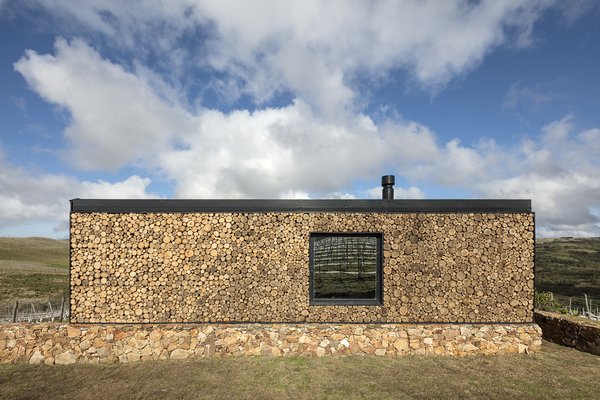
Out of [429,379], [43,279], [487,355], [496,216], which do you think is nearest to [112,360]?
[429,379]

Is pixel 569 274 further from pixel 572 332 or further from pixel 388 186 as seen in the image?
pixel 388 186

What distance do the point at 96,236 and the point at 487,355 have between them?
10512mm

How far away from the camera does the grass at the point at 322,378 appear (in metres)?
6.21

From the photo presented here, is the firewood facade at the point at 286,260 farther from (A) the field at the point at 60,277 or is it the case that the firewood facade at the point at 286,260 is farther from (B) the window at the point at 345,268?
(A) the field at the point at 60,277

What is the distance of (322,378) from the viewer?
22.3 ft

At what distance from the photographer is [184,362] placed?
7727 millimetres

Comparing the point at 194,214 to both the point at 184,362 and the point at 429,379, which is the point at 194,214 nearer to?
the point at 184,362

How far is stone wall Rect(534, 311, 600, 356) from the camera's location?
825 centimetres

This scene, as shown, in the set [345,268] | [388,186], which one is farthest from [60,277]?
[388,186]

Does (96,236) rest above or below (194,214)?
below

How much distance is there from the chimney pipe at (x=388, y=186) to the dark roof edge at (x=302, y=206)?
1.57ft

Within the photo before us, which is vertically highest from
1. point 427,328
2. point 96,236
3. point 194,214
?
point 194,214

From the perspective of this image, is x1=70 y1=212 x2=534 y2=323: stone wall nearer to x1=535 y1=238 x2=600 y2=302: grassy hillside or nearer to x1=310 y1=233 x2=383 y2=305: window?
x1=310 y1=233 x2=383 y2=305: window

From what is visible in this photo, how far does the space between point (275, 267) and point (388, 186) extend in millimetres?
3892
